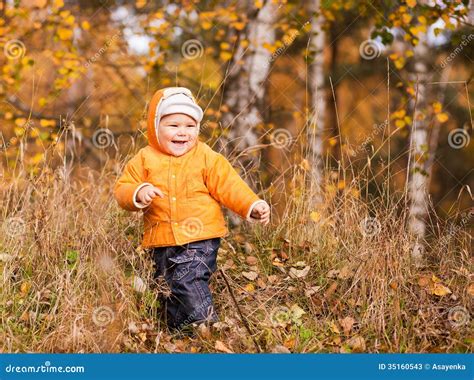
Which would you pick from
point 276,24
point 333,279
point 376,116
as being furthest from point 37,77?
point 333,279

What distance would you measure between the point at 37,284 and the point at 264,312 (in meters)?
1.36

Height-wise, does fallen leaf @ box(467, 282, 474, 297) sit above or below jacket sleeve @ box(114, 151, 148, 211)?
below

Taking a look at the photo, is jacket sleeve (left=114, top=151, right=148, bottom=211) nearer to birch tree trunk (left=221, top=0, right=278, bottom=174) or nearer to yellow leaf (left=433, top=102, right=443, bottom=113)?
birch tree trunk (left=221, top=0, right=278, bottom=174)

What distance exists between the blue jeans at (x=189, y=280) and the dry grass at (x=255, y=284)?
10cm

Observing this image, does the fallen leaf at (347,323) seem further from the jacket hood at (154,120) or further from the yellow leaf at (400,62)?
the yellow leaf at (400,62)

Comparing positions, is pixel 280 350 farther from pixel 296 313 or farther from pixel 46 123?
pixel 46 123

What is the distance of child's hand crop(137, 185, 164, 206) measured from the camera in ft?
13.1

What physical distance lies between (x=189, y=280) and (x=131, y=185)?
2.06ft

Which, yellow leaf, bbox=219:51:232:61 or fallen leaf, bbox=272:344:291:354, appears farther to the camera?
yellow leaf, bbox=219:51:232:61

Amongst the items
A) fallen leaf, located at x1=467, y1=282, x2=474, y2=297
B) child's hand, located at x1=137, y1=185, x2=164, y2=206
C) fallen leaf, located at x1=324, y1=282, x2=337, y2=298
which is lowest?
fallen leaf, located at x1=467, y1=282, x2=474, y2=297

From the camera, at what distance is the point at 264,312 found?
4.47 metres

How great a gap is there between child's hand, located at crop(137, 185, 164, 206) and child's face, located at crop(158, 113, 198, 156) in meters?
0.29

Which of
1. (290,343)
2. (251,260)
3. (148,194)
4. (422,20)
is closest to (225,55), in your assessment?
(422,20)

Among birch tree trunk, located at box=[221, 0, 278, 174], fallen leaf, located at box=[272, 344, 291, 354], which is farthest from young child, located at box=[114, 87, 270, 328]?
birch tree trunk, located at box=[221, 0, 278, 174]
